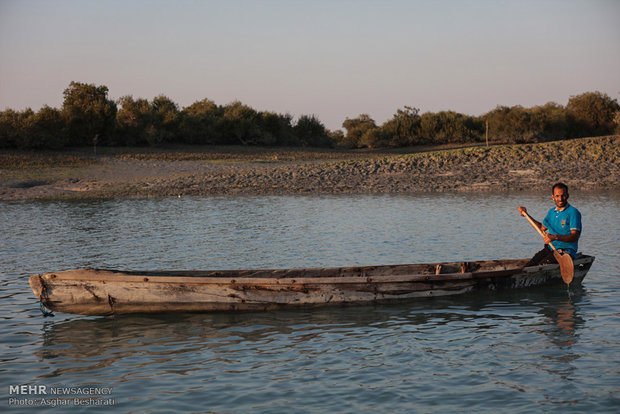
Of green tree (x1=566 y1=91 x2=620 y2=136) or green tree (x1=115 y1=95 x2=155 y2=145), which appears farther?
green tree (x1=566 y1=91 x2=620 y2=136)

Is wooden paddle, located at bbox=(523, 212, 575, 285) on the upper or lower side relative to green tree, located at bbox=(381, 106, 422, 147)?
lower

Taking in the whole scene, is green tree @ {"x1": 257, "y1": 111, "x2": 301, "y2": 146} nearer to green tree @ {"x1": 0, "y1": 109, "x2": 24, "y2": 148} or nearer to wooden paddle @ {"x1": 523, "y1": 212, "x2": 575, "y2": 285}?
green tree @ {"x1": 0, "y1": 109, "x2": 24, "y2": 148}

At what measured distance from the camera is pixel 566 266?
Result: 1093cm

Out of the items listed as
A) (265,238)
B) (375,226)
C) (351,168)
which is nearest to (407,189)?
(351,168)

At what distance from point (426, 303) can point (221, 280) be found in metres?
3.27

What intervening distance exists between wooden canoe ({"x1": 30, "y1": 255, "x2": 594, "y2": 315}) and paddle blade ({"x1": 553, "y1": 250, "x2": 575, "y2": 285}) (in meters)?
0.49

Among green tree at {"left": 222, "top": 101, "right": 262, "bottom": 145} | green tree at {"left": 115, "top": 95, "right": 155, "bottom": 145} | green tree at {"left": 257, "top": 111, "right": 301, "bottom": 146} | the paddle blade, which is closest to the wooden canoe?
the paddle blade

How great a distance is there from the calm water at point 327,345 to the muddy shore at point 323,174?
37.4 ft

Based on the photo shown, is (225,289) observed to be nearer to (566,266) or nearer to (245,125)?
(566,266)

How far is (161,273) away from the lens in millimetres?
10438

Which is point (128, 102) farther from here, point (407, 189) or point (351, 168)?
point (407, 189)

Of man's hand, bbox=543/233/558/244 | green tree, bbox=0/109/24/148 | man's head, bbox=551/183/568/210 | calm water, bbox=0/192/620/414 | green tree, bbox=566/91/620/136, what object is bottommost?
calm water, bbox=0/192/620/414

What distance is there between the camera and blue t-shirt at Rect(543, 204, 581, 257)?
35.5 ft

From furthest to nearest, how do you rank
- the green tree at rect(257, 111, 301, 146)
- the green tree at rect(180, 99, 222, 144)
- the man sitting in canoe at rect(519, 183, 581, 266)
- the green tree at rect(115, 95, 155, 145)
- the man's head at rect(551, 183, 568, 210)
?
the green tree at rect(257, 111, 301, 146) → the green tree at rect(180, 99, 222, 144) → the green tree at rect(115, 95, 155, 145) → the man sitting in canoe at rect(519, 183, 581, 266) → the man's head at rect(551, 183, 568, 210)
